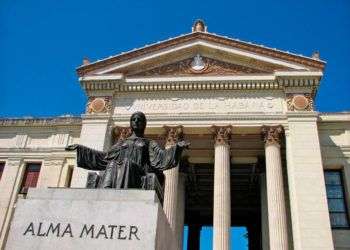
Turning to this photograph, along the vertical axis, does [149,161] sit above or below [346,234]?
below

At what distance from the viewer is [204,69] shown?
25.9 meters

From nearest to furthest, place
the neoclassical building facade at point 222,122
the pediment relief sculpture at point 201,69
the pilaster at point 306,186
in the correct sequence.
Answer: the pilaster at point 306,186 → the neoclassical building facade at point 222,122 → the pediment relief sculpture at point 201,69

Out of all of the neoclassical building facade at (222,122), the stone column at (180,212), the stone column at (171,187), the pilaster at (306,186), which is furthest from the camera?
the stone column at (180,212)

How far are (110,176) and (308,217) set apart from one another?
15.2 metres

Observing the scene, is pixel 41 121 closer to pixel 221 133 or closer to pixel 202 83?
pixel 202 83

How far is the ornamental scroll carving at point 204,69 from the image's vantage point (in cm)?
2572

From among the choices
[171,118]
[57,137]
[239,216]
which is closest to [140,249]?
[171,118]

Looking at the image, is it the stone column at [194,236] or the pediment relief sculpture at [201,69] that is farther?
the stone column at [194,236]

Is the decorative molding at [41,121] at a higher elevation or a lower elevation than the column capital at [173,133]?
higher

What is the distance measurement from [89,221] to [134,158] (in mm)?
1776

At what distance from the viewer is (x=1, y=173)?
28.8 meters

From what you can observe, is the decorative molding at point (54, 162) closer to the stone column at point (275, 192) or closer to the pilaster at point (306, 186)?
the stone column at point (275, 192)

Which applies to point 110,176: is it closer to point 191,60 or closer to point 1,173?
point 191,60

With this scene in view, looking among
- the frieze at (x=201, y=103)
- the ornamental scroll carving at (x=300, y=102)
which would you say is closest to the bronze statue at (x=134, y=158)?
the frieze at (x=201, y=103)
